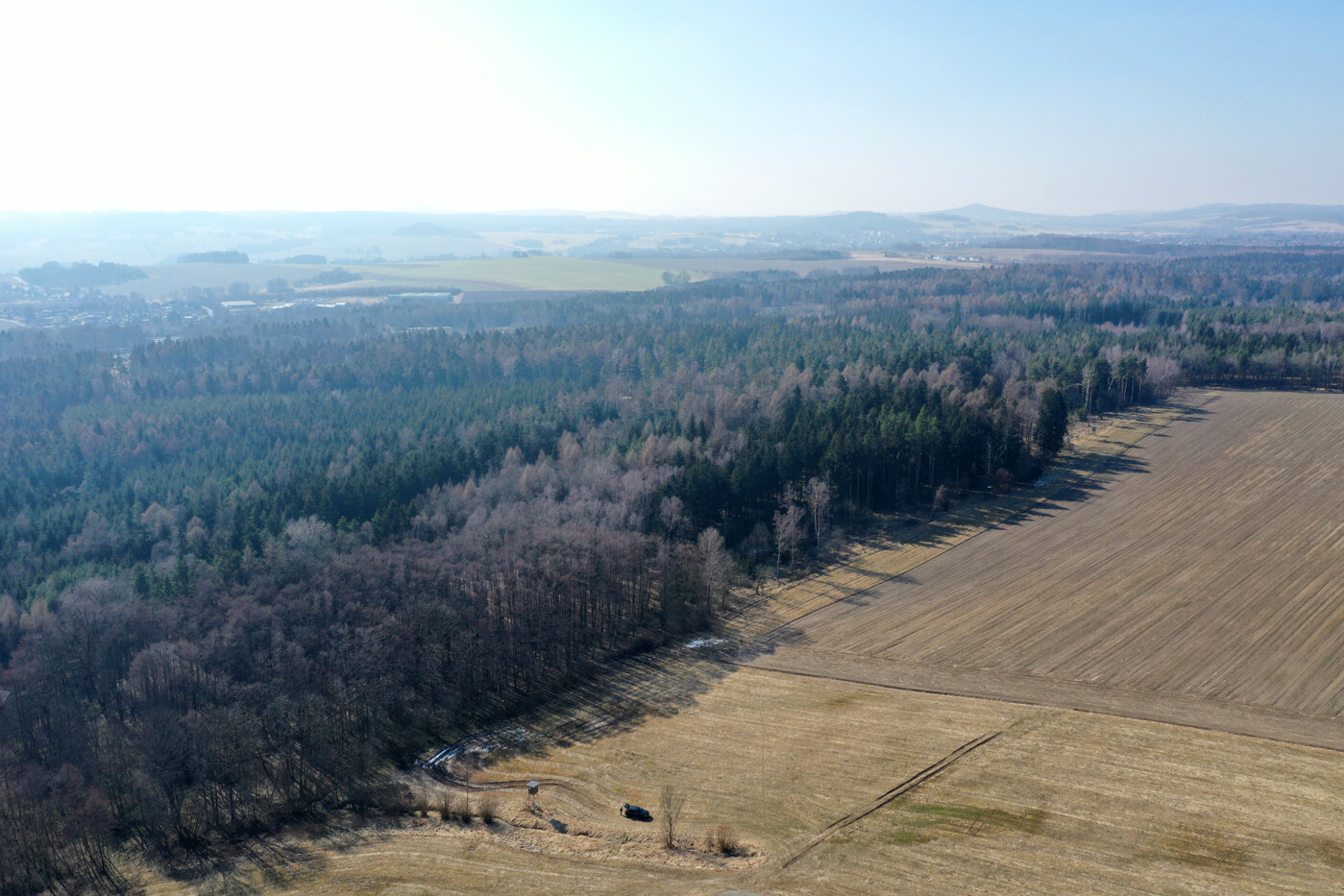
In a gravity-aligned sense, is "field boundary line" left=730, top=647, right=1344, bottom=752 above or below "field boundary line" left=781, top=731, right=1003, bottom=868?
above

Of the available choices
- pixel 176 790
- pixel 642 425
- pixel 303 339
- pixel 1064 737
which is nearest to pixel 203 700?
pixel 176 790

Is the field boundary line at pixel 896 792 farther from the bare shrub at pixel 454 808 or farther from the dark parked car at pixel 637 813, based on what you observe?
the bare shrub at pixel 454 808

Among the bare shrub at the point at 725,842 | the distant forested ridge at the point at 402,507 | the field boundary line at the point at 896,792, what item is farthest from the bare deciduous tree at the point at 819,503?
the bare shrub at the point at 725,842

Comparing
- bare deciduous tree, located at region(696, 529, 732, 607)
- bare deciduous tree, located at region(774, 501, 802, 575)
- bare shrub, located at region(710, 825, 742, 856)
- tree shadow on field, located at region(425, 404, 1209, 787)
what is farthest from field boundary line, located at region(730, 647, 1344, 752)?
bare deciduous tree, located at region(774, 501, 802, 575)

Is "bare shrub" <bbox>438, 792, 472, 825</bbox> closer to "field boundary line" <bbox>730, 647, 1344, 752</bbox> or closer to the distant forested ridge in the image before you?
the distant forested ridge

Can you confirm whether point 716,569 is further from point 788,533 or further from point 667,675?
point 667,675

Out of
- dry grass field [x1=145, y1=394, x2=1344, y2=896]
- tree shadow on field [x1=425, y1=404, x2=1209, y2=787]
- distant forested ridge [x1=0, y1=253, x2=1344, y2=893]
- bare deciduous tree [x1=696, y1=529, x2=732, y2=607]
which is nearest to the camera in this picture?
dry grass field [x1=145, y1=394, x2=1344, y2=896]

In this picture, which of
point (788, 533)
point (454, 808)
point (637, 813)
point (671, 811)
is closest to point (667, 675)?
point (637, 813)
